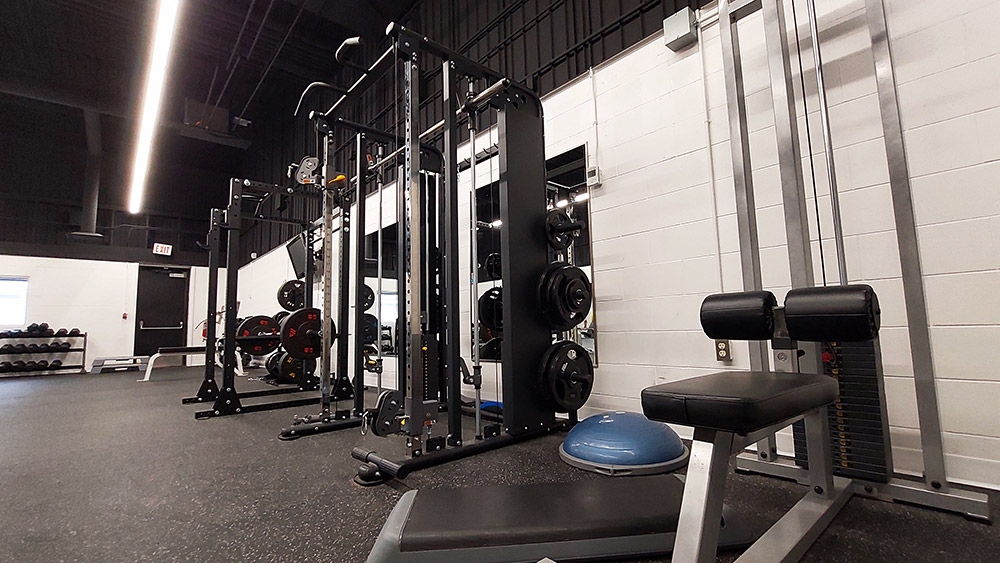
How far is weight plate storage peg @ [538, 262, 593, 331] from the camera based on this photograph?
2.58 metres

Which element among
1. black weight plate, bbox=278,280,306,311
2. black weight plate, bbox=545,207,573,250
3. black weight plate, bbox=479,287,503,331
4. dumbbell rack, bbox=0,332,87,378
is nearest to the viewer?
black weight plate, bbox=545,207,573,250

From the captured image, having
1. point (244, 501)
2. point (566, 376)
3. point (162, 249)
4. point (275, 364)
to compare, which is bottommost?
point (244, 501)

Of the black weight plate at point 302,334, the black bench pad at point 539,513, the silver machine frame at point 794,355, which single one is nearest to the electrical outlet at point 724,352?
the silver machine frame at point 794,355

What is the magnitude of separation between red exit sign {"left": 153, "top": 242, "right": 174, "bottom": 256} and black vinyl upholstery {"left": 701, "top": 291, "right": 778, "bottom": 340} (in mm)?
11686

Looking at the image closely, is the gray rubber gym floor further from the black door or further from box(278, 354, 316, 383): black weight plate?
the black door

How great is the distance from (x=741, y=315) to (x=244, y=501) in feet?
6.36

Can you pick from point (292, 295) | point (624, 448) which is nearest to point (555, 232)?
point (624, 448)

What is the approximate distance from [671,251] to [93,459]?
11.2 feet

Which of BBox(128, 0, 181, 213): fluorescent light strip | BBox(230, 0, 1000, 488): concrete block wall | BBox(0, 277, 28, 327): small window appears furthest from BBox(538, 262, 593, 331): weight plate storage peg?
BBox(0, 277, 28, 327): small window

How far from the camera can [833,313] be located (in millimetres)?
1150

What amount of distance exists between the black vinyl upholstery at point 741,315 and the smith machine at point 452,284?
126 centimetres

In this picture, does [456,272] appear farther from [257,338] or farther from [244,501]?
[257,338]

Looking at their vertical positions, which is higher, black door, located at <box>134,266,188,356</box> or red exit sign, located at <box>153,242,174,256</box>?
red exit sign, located at <box>153,242,174,256</box>

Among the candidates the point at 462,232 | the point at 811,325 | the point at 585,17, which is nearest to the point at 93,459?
the point at 462,232
